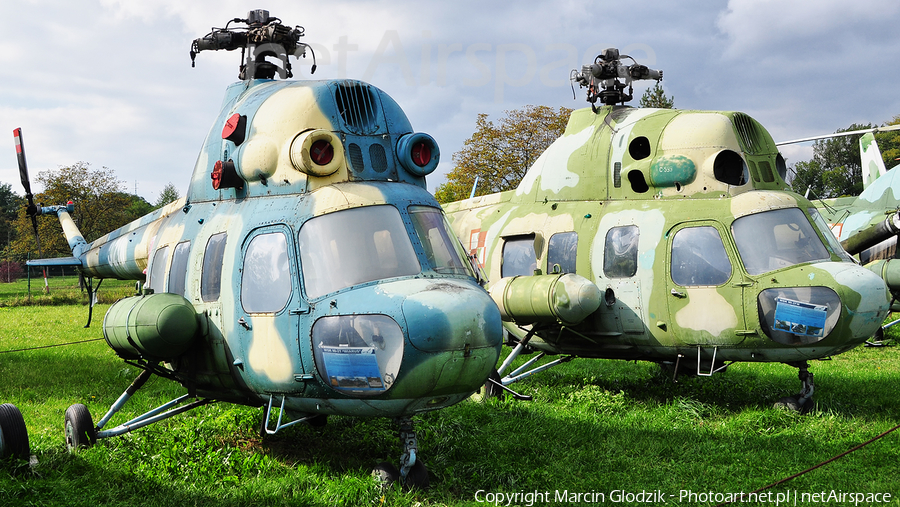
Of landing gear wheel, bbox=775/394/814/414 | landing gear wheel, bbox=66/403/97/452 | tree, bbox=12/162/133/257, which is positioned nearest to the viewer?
landing gear wheel, bbox=66/403/97/452

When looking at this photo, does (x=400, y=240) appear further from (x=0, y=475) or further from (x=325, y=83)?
(x=0, y=475)

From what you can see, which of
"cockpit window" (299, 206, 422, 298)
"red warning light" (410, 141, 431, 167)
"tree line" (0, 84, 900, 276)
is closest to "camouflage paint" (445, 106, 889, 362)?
"red warning light" (410, 141, 431, 167)

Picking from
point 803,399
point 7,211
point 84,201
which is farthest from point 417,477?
point 7,211

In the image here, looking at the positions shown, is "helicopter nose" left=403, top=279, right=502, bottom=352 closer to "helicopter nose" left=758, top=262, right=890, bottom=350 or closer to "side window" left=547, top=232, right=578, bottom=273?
"helicopter nose" left=758, top=262, right=890, bottom=350

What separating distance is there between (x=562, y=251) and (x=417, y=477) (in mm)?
4978

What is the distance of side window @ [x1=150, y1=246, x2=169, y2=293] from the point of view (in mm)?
7520

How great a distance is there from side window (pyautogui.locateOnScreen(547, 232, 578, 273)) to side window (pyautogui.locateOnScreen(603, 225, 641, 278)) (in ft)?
1.67

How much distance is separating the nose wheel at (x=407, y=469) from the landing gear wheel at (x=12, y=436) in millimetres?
3356

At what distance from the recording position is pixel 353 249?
19.2 ft

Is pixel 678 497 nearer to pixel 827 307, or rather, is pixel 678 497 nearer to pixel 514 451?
pixel 514 451

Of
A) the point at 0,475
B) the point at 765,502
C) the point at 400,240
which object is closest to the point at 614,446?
the point at 765,502

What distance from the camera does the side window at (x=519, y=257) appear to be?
34.6ft

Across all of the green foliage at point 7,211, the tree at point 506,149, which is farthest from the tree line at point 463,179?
the green foliage at point 7,211

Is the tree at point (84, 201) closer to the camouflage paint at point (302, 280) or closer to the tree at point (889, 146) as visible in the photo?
the camouflage paint at point (302, 280)
